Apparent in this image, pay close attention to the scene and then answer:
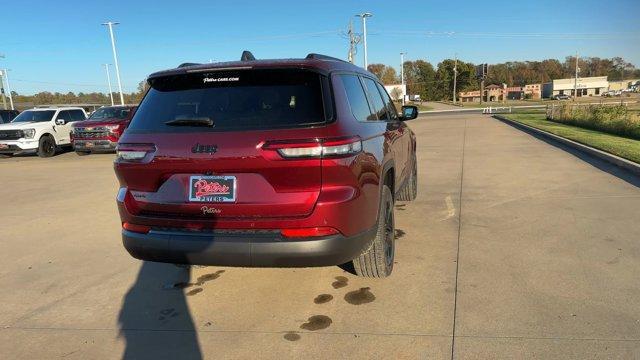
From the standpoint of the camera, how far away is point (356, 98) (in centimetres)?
367

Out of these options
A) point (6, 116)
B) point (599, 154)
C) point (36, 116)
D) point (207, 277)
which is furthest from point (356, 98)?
point (6, 116)

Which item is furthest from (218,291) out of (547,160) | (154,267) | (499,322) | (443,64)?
(443,64)

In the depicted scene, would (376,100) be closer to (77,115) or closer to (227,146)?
(227,146)

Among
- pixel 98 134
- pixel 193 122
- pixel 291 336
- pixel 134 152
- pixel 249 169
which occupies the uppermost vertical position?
pixel 193 122

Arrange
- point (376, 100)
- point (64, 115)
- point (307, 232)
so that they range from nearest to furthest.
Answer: point (307, 232), point (376, 100), point (64, 115)

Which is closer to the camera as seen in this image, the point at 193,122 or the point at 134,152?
the point at 193,122

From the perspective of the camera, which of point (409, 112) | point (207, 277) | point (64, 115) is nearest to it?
point (207, 277)

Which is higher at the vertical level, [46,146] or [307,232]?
[307,232]

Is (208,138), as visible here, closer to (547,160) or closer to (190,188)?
(190,188)

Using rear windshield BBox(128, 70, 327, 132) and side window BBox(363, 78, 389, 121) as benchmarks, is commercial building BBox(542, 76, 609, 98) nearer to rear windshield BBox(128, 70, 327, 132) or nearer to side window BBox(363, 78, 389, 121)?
side window BBox(363, 78, 389, 121)

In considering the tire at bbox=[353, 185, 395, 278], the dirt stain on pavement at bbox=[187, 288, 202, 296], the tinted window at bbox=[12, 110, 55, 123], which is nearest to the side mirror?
the tire at bbox=[353, 185, 395, 278]

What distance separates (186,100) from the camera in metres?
3.26

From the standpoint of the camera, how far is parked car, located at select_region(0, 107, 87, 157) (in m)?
14.8

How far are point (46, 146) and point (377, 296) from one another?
15.3 meters
